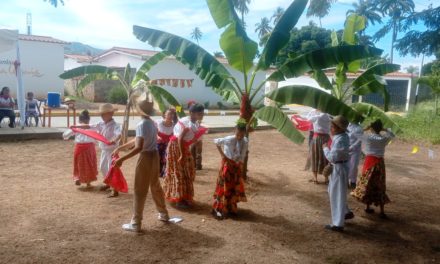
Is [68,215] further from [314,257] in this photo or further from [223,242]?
[314,257]

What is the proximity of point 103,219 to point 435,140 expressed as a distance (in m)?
12.9

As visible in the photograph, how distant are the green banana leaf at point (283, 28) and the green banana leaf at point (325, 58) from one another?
0.30 metres

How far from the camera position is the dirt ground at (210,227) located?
4219 millimetres

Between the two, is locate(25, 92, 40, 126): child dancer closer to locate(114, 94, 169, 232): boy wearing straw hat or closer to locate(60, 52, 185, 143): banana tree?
locate(60, 52, 185, 143): banana tree

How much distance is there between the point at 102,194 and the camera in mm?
6305

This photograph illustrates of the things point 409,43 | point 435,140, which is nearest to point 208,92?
point 435,140

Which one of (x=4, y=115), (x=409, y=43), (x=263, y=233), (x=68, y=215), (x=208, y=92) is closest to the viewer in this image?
(x=263, y=233)

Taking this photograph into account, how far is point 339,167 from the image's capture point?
16.6 feet

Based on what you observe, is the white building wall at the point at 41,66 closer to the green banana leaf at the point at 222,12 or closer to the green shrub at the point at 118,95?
the green shrub at the point at 118,95

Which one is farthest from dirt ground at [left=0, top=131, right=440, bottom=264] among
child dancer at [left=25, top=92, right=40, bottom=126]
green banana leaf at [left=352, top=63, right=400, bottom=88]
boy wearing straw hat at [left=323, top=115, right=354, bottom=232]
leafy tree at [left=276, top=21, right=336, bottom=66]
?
leafy tree at [left=276, top=21, right=336, bottom=66]

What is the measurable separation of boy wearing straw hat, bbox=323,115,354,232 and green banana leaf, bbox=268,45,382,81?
1038mm

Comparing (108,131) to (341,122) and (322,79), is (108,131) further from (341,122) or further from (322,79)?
(322,79)

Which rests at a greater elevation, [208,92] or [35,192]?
[208,92]

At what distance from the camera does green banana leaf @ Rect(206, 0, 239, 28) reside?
19.9 feet
